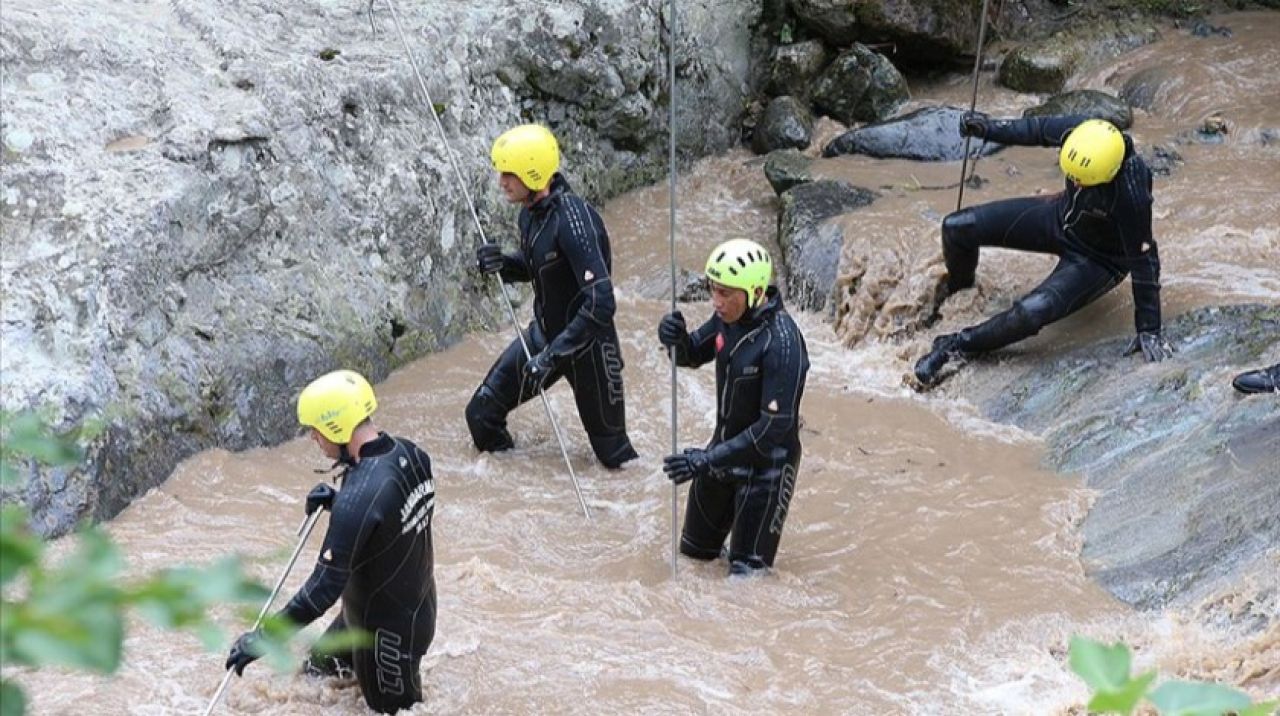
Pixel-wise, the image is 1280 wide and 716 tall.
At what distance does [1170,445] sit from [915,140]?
530cm

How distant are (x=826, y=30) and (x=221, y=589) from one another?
41.9 feet

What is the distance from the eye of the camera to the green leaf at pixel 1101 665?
4.02ft

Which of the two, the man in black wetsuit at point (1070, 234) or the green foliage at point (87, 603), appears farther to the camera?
the man in black wetsuit at point (1070, 234)

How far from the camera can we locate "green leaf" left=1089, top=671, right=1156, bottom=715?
3.88ft

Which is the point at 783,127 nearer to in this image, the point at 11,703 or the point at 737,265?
the point at 737,265

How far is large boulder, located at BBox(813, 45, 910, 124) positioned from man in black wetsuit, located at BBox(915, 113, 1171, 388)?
150 inches

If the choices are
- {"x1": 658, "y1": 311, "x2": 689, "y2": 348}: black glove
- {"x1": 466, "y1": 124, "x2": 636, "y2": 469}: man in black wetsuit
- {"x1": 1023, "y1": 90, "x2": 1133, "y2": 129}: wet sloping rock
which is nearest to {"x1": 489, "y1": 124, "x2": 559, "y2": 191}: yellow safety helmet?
{"x1": 466, "y1": 124, "x2": 636, "y2": 469}: man in black wetsuit

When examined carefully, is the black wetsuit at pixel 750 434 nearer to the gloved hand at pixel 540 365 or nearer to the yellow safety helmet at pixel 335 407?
the gloved hand at pixel 540 365

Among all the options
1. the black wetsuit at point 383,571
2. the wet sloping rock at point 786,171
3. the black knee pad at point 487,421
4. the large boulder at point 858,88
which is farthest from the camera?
the large boulder at point 858,88

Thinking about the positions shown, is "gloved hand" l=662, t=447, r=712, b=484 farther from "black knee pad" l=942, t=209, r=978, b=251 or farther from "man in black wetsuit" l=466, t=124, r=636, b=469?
"black knee pad" l=942, t=209, r=978, b=251

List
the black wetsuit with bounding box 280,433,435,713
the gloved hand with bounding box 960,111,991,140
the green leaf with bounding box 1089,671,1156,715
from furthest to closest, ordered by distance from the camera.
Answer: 1. the gloved hand with bounding box 960,111,991,140
2. the black wetsuit with bounding box 280,433,435,713
3. the green leaf with bounding box 1089,671,1156,715

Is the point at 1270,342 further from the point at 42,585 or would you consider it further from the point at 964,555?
the point at 42,585

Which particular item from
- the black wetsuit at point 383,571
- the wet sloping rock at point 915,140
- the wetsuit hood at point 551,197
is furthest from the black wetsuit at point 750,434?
Answer: the wet sloping rock at point 915,140

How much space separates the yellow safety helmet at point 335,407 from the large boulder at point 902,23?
922 cm
